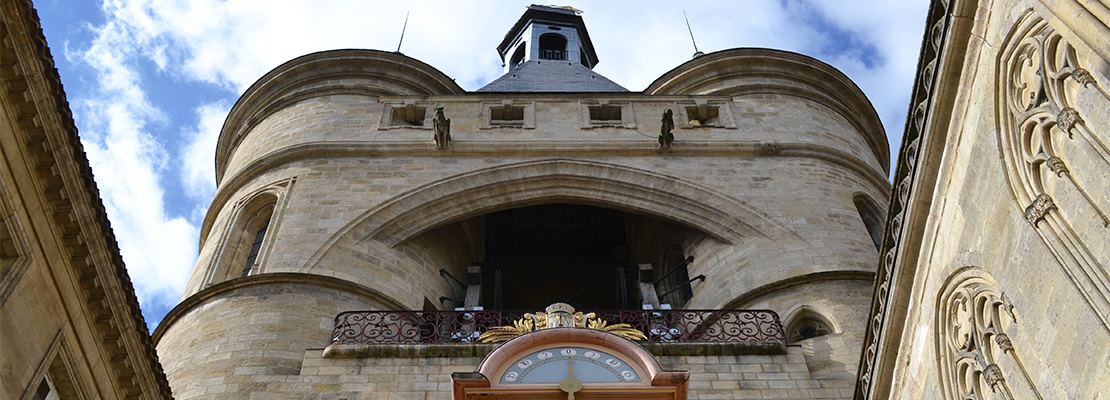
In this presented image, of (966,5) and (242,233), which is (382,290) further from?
(966,5)

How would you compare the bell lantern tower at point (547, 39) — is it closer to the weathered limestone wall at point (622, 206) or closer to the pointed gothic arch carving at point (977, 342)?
the weathered limestone wall at point (622, 206)

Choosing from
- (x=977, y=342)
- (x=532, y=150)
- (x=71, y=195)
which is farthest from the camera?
(x=532, y=150)

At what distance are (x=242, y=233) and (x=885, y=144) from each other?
432 inches

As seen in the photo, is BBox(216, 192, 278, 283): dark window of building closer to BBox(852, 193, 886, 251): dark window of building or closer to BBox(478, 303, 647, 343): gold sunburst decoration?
BBox(478, 303, 647, 343): gold sunburst decoration

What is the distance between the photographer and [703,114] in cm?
1733

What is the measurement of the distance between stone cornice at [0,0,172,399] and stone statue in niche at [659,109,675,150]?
9671 millimetres

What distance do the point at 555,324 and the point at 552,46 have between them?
26.9 meters

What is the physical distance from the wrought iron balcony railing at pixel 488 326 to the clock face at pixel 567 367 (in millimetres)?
2976

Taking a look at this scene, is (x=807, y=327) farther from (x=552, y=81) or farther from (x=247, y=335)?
(x=552, y=81)

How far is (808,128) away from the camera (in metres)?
16.7

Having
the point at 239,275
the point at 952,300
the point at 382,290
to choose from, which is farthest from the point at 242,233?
the point at 952,300

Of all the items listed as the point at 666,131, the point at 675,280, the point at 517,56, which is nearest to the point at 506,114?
the point at 666,131

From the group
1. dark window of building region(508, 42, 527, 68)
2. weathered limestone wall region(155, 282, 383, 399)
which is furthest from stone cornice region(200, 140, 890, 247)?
dark window of building region(508, 42, 527, 68)

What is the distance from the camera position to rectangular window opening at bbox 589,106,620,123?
17.4 meters
